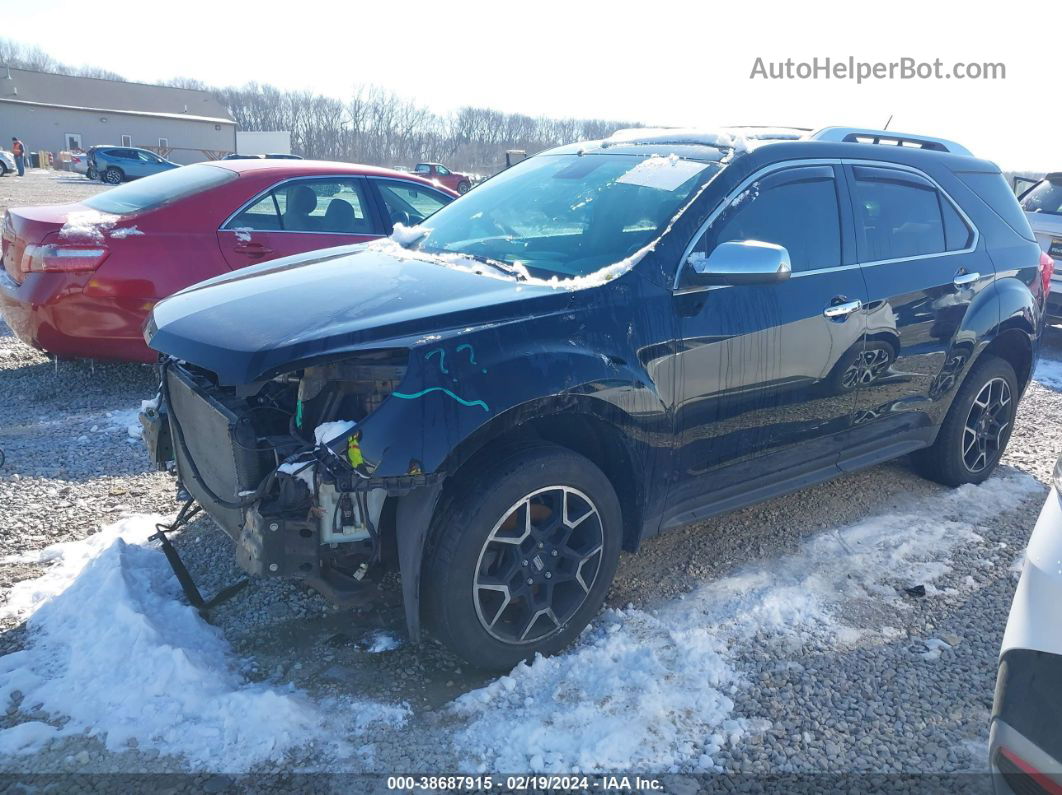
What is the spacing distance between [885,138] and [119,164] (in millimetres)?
39185

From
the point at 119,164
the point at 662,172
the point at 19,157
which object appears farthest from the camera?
the point at 19,157

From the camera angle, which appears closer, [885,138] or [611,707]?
[611,707]

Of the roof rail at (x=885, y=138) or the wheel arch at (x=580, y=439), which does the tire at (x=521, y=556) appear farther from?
the roof rail at (x=885, y=138)

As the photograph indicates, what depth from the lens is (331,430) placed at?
8.19ft

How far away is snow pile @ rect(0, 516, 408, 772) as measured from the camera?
2469 mm

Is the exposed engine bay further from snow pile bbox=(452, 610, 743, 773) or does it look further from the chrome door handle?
the chrome door handle

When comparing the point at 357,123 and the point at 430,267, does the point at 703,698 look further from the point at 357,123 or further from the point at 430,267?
the point at 357,123

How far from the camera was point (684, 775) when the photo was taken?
96.8 inches

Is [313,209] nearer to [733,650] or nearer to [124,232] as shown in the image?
[124,232]

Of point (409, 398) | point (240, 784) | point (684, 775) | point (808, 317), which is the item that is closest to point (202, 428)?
point (409, 398)

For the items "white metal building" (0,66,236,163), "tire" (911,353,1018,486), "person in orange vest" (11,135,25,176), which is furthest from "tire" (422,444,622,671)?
"white metal building" (0,66,236,163)

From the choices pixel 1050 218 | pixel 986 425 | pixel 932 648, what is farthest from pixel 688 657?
pixel 1050 218

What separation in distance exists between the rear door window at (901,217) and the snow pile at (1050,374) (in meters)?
4.10

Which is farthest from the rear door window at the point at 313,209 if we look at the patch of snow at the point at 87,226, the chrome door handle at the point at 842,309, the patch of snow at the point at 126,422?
the chrome door handle at the point at 842,309
